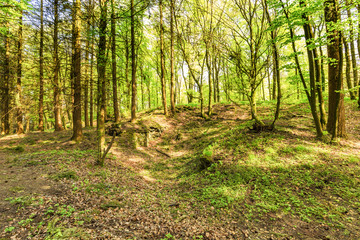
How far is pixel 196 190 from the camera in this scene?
20.9 feet

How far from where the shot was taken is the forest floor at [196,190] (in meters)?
3.77

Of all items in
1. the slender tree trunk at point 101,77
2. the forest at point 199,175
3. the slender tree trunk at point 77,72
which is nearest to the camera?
the forest at point 199,175

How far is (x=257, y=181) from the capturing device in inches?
240

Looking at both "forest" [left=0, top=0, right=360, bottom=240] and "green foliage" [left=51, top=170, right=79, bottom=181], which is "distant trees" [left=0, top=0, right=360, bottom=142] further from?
"green foliage" [left=51, top=170, right=79, bottom=181]

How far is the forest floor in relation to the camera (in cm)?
377

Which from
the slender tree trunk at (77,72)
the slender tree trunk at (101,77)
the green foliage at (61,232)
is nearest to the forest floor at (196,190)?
the green foliage at (61,232)

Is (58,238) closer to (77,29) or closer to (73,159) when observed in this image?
(73,159)

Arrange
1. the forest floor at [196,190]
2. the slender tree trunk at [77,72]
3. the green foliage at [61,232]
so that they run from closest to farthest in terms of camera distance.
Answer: the green foliage at [61,232] < the forest floor at [196,190] < the slender tree trunk at [77,72]

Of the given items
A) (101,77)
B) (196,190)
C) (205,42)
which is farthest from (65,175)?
(205,42)

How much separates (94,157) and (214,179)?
6500 mm

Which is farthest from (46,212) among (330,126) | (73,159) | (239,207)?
(330,126)

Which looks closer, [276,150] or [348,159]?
[348,159]

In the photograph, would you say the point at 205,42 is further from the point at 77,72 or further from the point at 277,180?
the point at 277,180

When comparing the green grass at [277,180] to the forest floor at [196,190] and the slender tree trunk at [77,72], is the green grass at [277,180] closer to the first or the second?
the forest floor at [196,190]
